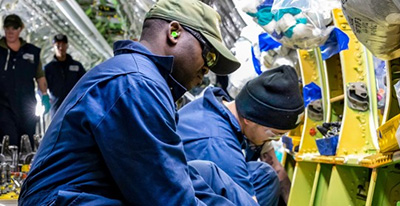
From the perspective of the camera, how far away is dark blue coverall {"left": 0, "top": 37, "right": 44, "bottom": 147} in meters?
5.72

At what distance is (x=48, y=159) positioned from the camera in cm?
147

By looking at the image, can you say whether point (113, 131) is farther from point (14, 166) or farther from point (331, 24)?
point (14, 166)

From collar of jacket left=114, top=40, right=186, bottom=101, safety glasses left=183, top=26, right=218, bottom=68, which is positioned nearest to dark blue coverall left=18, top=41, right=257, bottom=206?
collar of jacket left=114, top=40, right=186, bottom=101

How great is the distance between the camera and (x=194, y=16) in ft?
5.76

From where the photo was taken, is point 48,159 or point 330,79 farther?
point 330,79

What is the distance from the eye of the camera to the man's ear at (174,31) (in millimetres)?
1695

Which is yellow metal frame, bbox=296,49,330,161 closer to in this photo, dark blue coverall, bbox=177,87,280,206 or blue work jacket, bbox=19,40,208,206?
dark blue coverall, bbox=177,87,280,206

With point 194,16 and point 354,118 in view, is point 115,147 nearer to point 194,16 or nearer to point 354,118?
point 194,16

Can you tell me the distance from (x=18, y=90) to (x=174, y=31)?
4588 millimetres

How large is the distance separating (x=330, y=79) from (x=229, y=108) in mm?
1319

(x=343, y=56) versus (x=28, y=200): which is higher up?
(x=28, y=200)

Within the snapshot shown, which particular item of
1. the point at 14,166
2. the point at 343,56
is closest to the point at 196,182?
the point at 343,56

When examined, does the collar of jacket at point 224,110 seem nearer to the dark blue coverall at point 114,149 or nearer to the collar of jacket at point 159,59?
the collar of jacket at point 159,59

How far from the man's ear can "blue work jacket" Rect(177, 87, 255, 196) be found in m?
0.74
